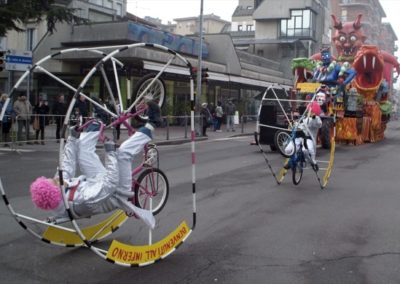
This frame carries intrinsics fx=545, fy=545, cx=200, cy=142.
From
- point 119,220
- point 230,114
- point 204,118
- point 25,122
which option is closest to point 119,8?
point 230,114

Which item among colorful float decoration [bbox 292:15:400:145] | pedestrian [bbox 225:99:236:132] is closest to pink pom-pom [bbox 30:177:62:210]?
colorful float decoration [bbox 292:15:400:145]

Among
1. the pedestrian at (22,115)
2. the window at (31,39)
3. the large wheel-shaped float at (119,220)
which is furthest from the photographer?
the window at (31,39)

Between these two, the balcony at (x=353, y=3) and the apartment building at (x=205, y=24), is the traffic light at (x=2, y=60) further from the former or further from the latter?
the balcony at (x=353, y=3)

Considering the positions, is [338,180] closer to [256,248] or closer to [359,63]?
[256,248]

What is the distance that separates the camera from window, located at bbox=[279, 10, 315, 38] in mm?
59872

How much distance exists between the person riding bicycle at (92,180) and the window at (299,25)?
5654 centimetres

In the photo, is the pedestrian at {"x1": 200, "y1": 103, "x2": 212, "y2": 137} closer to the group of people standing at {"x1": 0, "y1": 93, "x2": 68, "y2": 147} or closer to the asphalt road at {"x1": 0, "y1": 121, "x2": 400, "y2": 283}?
the group of people standing at {"x1": 0, "y1": 93, "x2": 68, "y2": 147}

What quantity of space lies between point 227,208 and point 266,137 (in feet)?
32.5

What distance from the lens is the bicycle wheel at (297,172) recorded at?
1066 centimetres

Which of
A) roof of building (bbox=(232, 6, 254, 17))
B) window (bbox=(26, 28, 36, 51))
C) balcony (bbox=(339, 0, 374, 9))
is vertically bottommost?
window (bbox=(26, 28, 36, 51))

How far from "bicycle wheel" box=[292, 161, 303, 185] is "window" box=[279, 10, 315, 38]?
50.9 m

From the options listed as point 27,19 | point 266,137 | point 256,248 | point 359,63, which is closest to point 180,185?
point 256,248

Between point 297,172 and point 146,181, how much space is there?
495 centimetres

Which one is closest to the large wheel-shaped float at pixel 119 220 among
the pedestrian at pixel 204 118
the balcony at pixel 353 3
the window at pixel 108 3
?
the pedestrian at pixel 204 118
